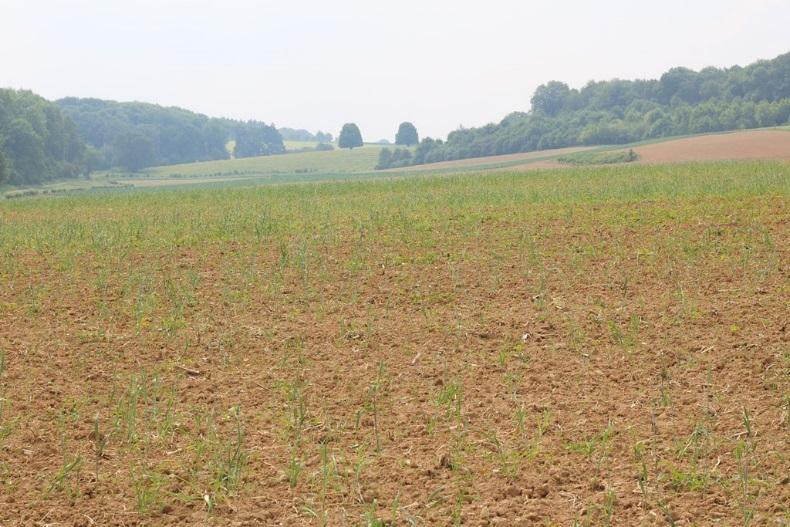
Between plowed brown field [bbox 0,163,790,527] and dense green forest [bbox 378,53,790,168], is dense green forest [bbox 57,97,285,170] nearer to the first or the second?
dense green forest [bbox 378,53,790,168]

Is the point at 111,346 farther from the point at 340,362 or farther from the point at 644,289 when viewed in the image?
the point at 644,289

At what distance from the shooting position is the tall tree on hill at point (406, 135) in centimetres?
15788

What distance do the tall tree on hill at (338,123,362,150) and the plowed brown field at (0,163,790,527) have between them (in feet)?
447

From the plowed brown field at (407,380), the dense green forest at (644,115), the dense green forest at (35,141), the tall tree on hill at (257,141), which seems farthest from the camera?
the tall tree on hill at (257,141)

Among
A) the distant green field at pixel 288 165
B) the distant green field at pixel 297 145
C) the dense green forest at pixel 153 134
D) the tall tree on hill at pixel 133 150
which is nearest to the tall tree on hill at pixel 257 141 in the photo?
the dense green forest at pixel 153 134

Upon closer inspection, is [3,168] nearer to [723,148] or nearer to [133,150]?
[723,148]

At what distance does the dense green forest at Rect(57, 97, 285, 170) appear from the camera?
11638 cm

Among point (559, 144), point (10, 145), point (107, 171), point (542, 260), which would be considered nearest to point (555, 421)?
point (542, 260)

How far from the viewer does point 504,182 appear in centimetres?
3238

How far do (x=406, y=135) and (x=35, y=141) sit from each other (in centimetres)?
8778

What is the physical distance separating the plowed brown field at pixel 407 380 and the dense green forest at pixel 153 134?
106 metres

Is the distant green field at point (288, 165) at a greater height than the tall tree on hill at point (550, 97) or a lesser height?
lesser

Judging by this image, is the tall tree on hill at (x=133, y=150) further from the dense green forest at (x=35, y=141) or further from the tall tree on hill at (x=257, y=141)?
the tall tree on hill at (x=257, y=141)

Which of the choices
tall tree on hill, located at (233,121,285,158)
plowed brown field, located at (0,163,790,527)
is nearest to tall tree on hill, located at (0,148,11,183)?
plowed brown field, located at (0,163,790,527)
